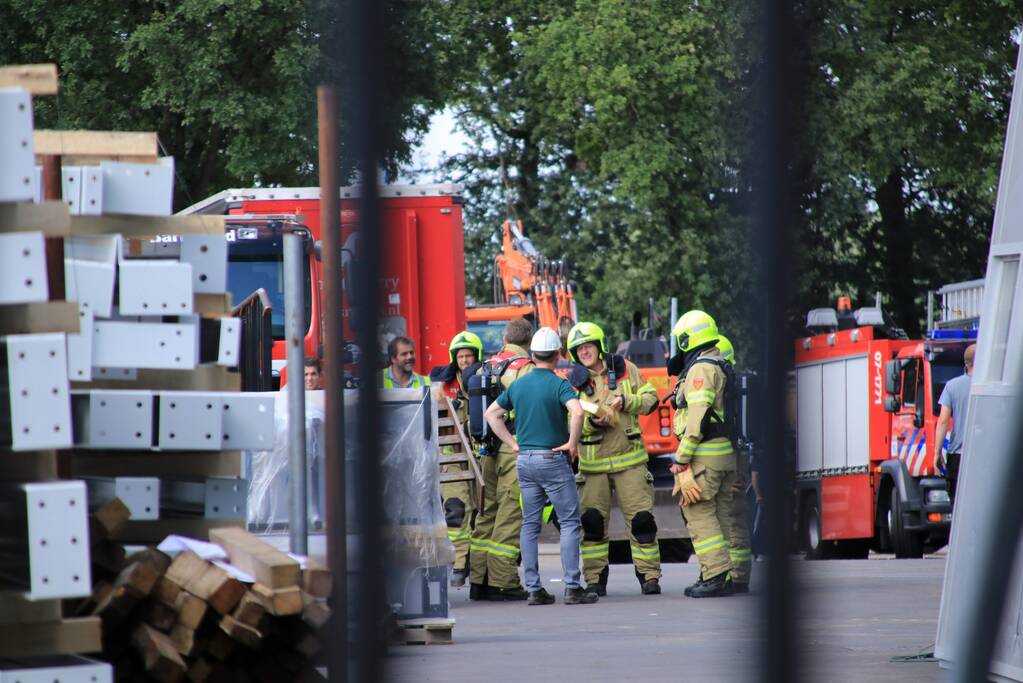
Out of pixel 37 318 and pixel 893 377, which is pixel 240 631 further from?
pixel 893 377

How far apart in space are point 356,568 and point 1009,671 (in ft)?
13.2

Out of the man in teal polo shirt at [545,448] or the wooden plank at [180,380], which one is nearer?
the wooden plank at [180,380]

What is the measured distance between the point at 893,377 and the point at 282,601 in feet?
38.2

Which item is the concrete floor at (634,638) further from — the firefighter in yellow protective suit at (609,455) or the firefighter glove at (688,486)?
the firefighter glove at (688,486)

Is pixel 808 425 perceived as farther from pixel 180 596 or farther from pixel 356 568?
pixel 180 596

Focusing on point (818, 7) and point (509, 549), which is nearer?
point (818, 7)

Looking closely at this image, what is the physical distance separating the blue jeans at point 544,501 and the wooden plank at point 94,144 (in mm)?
4738

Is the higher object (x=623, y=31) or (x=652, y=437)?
(x=623, y=31)

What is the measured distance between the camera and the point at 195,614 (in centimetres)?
506

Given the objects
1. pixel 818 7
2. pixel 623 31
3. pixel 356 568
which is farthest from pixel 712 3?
pixel 623 31

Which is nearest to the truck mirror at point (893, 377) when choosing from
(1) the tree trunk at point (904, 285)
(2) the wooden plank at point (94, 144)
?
(1) the tree trunk at point (904, 285)

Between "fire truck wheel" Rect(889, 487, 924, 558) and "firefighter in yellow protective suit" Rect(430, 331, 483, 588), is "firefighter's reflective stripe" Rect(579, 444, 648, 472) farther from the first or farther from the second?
"fire truck wheel" Rect(889, 487, 924, 558)

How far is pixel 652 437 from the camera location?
1596cm

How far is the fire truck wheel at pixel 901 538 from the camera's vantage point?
1559cm
